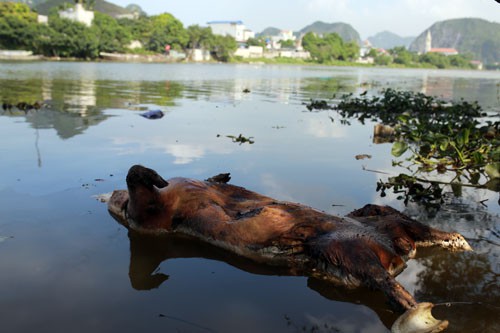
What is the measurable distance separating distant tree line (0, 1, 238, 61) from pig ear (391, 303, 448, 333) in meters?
80.8

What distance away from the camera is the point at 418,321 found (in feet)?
9.01

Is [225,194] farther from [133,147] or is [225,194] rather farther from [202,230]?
[133,147]

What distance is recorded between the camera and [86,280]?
3562 millimetres

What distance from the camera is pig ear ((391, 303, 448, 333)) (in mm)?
2709

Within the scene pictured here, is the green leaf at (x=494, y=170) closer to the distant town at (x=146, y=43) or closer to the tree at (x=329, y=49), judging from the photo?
the distant town at (x=146, y=43)

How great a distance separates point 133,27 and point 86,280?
11322 cm

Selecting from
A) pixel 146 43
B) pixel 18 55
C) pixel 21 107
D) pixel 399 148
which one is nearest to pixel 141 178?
pixel 399 148

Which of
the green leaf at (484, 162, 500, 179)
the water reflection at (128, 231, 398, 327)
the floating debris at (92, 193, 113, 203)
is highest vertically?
the green leaf at (484, 162, 500, 179)

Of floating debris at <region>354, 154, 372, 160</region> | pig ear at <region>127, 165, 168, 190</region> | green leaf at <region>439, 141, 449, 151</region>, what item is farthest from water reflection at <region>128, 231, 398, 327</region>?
floating debris at <region>354, 154, 372, 160</region>

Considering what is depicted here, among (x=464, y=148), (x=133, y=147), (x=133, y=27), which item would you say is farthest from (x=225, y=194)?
(x=133, y=27)

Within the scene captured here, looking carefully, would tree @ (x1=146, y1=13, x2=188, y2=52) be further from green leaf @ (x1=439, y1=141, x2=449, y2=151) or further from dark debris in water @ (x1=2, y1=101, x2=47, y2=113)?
green leaf @ (x1=439, y1=141, x2=449, y2=151)

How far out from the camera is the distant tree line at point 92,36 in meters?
73.6

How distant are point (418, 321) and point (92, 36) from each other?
85927 mm

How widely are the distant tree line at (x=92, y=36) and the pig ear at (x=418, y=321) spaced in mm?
80818
